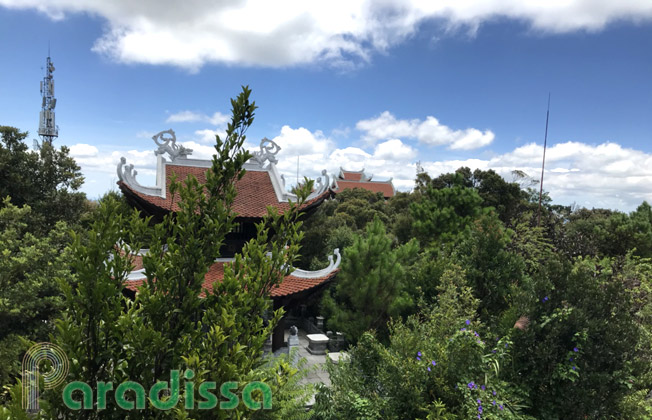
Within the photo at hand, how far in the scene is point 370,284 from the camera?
37.2 feet

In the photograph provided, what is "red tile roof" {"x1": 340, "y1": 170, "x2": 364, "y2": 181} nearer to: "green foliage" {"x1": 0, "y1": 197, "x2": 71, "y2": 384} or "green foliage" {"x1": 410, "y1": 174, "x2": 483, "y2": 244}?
"green foliage" {"x1": 410, "y1": 174, "x2": 483, "y2": 244}

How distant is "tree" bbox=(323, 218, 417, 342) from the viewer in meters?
11.4

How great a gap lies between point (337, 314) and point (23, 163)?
1132cm

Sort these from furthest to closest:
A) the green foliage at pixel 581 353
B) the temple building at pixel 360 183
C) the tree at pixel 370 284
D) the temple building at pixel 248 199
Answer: the temple building at pixel 360 183
the tree at pixel 370 284
the temple building at pixel 248 199
the green foliage at pixel 581 353

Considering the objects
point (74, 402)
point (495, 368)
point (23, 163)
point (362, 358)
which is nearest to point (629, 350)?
point (495, 368)

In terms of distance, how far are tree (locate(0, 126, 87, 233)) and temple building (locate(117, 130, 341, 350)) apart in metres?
3.98

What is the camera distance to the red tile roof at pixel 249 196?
32.2 feet

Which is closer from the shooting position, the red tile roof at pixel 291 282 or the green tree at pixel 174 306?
the green tree at pixel 174 306

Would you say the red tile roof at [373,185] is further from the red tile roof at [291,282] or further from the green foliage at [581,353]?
the green foliage at [581,353]

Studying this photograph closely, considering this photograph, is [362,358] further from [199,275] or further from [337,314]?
[337,314]

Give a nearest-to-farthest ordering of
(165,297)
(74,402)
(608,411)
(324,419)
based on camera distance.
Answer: (74,402) < (165,297) < (608,411) < (324,419)

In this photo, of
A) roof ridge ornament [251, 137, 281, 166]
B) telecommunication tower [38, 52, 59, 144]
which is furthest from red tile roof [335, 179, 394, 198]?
roof ridge ornament [251, 137, 281, 166]

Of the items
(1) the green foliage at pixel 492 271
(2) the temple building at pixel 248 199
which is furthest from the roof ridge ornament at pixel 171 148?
(1) the green foliage at pixel 492 271

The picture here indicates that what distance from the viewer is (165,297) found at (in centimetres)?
242
